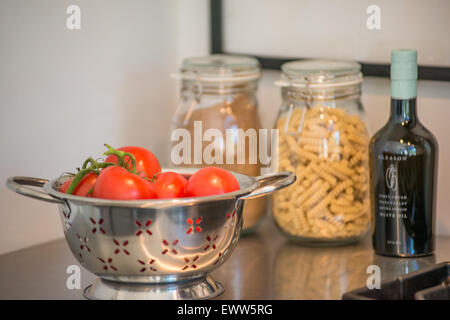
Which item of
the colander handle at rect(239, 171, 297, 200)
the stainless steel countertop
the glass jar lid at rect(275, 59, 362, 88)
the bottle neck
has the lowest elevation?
the stainless steel countertop

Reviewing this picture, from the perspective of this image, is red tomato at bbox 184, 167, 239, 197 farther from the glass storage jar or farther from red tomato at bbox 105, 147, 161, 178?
the glass storage jar

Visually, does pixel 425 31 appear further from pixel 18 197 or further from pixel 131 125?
pixel 18 197

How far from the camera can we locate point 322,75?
1092mm

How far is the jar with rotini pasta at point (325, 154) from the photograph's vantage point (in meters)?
1.09

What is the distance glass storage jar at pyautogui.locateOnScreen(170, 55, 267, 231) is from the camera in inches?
45.3

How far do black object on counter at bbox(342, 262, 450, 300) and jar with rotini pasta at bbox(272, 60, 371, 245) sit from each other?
0.18 m

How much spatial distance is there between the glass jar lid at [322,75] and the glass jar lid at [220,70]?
0.26ft

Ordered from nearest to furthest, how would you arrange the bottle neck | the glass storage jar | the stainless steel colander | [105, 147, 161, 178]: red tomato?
the stainless steel colander < [105, 147, 161, 178]: red tomato < the bottle neck < the glass storage jar

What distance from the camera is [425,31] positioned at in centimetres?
112

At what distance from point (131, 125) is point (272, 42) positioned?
29cm

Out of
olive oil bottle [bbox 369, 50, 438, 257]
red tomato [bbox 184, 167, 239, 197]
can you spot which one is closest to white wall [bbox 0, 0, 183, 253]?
red tomato [bbox 184, 167, 239, 197]

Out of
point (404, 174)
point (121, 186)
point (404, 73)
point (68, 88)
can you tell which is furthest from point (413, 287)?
point (68, 88)

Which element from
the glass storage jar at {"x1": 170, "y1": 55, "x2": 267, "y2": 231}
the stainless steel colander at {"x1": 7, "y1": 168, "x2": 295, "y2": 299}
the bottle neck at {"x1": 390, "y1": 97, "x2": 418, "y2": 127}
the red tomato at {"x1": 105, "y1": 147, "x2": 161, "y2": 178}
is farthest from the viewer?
the glass storage jar at {"x1": 170, "y1": 55, "x2": 267, "y2": 231}

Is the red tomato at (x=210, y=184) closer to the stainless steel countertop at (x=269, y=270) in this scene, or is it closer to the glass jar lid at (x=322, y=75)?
the stainless steel countertop at (x=269, y=270)
